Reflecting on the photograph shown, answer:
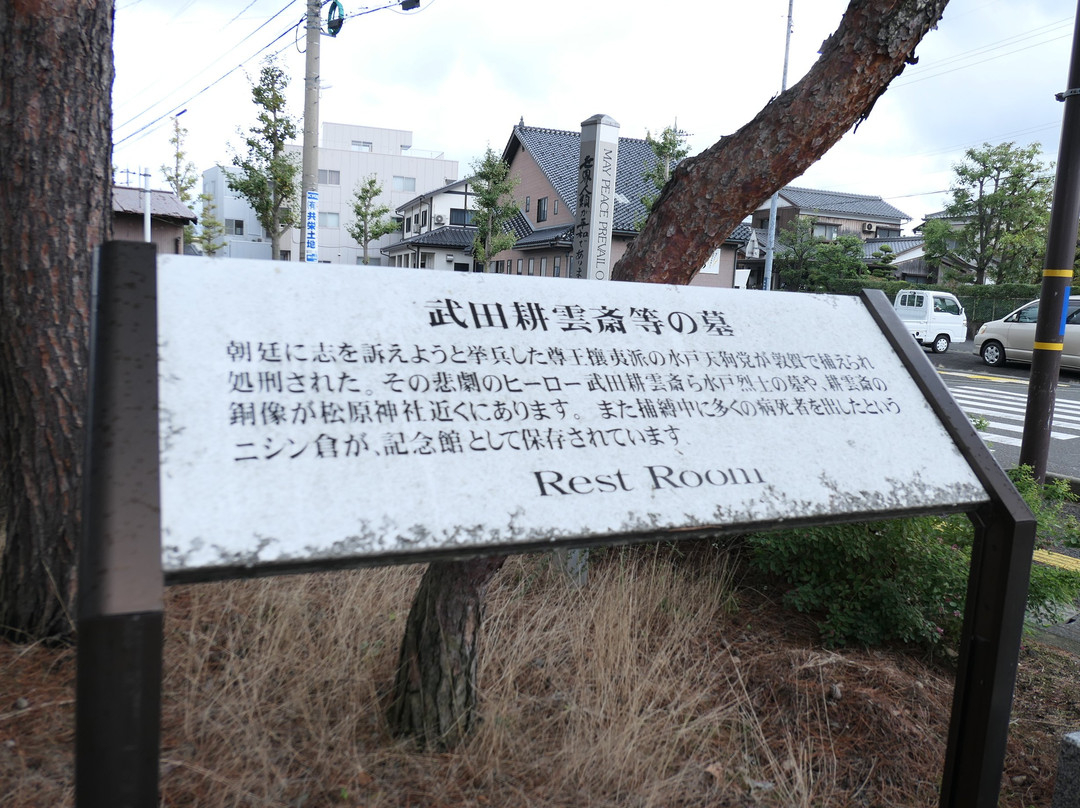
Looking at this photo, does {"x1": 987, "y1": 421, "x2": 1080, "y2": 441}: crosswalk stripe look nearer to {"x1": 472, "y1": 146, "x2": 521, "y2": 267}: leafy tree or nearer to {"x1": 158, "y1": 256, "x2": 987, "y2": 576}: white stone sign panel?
{"x1": 158, "y1": 256, "x2": 987, "y2": 576}: white stone sign panel

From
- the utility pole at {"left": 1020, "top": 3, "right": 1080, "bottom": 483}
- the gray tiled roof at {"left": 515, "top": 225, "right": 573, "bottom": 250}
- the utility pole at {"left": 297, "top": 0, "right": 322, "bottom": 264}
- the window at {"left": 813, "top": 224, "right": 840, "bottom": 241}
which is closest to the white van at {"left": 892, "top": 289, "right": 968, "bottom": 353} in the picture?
the gray tiled roof at {"left": 515, "top": 225, "right": 573, "bottom": 250}

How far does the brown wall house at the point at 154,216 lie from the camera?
2059 cm

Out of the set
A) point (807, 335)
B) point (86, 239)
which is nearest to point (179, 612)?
point (86, 239)

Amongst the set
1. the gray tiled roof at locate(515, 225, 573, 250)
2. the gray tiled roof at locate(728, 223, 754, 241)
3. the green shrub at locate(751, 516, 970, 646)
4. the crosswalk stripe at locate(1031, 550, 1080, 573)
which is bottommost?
the crosswalk stripe at locate(1031, 550, 1080, 573)

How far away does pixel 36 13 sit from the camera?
250 centimetres

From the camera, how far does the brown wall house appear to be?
2059 cm

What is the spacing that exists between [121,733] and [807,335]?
184cm

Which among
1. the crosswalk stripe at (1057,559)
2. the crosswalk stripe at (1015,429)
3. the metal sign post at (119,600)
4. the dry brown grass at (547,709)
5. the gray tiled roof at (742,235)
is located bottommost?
the crosswalk stripe at (1057,559)

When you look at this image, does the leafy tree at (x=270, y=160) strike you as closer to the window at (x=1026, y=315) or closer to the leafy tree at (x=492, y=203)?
the leafy tree at (x=492, y=203)

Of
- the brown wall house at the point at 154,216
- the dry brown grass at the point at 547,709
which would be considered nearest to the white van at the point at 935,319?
the brown wall house at the point at 154,216

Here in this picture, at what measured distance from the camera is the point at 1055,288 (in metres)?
5.18

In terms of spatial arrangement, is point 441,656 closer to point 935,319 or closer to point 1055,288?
point 1055,288

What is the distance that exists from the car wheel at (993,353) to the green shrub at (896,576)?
1658 cm

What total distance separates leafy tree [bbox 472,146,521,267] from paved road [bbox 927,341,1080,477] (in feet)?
50.1
